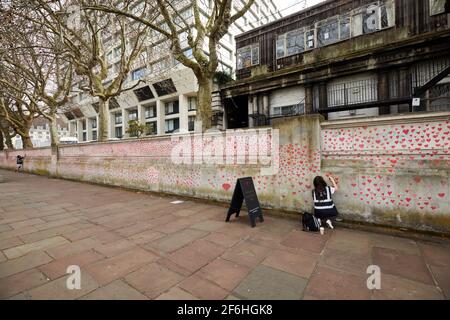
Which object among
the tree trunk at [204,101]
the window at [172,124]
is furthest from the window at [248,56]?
the window at [172,124]

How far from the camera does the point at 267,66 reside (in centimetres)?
1408

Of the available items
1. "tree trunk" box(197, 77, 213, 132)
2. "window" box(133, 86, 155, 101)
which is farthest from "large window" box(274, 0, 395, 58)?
"window" box(133, 86, 155, 101)

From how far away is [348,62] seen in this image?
409 inches

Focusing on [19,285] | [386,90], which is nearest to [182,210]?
[19,285]

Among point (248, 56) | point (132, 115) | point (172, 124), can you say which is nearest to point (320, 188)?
point (248, 56)

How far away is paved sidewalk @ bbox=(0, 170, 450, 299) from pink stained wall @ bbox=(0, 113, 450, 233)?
0.59m

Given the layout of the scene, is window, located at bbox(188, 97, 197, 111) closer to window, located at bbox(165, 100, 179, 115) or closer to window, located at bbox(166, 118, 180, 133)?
window, located at bbox(165, 100, 179, 115)

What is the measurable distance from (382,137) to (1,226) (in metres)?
8.49

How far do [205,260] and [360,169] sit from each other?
12.2 feet

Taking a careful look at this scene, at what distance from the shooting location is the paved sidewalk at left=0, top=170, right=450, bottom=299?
237 cm

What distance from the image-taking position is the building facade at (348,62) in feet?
29.5

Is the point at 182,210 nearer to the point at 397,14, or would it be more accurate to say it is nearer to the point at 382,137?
the point at 382,137

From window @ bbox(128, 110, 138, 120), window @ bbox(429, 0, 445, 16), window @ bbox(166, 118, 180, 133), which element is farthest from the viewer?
window @ bbox(128, 110, 138, 120)
